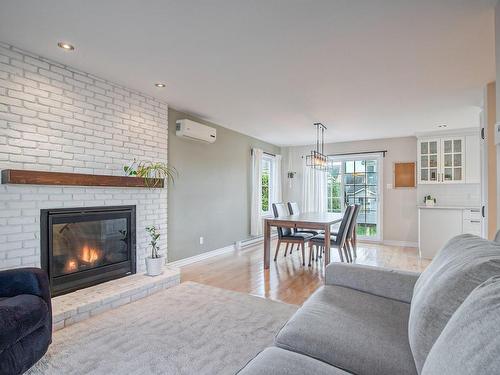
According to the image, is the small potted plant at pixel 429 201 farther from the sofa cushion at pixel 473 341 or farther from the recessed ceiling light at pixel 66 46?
the recessed ceiling light at pixel 66 46

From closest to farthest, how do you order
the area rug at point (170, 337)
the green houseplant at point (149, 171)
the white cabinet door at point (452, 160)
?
the area rug at point (170, 337) → the green houseplant at point (149, 171) → the white cabinet door at point (452, 160)

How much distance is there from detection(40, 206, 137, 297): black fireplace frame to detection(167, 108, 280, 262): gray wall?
75 centimetres

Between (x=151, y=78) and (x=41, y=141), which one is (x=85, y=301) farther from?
(x=151, y=78)

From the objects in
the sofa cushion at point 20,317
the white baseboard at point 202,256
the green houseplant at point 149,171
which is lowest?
the white baseboard at point 202,256

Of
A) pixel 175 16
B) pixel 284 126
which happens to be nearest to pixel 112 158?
pixel 175 16

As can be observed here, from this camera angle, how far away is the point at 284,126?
5363mm

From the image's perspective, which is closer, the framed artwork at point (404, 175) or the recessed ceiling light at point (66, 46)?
the recessed ceiling light at point (66, 46)

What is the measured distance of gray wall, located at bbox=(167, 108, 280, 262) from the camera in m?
4.33

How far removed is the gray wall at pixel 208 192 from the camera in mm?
4328

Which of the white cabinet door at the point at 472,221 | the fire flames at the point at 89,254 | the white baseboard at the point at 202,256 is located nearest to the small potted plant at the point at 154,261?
the fire flames at the point at 89,254

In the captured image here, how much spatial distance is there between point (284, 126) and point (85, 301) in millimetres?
4086

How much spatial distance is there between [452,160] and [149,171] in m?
5.45

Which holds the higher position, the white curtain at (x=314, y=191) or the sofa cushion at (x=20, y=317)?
the white curtain at (x=314, y=191)

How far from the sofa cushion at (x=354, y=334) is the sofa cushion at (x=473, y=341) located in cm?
42
